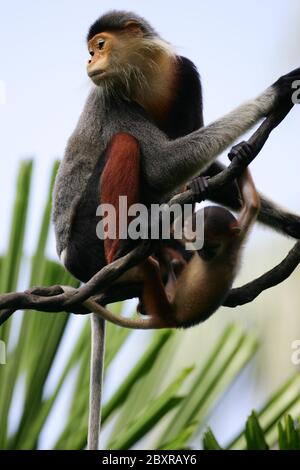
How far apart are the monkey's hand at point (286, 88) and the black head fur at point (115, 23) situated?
0.71 metres

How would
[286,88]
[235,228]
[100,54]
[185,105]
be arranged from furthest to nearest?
1. [185,105]
2. [100,54]
3. [286,88]
4. [235,228]

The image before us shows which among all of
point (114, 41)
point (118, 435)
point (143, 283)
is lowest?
point (118, 435)

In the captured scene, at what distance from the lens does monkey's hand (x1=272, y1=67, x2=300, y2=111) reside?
2623mm

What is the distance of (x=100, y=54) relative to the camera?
3.07m

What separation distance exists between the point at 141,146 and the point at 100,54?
1.28 feet

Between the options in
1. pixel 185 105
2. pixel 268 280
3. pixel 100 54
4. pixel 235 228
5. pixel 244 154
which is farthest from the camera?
pixel 185 105

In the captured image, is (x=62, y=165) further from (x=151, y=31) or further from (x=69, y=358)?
(x=69, y=358)

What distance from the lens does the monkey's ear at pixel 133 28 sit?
3.14 metres

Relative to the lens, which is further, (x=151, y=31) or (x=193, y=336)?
(x=193, y=336)

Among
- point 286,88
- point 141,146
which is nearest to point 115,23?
point 141,146

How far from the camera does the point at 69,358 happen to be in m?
4.04

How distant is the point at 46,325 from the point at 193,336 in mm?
3372

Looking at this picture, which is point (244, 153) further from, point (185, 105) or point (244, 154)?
point (185, 105)
